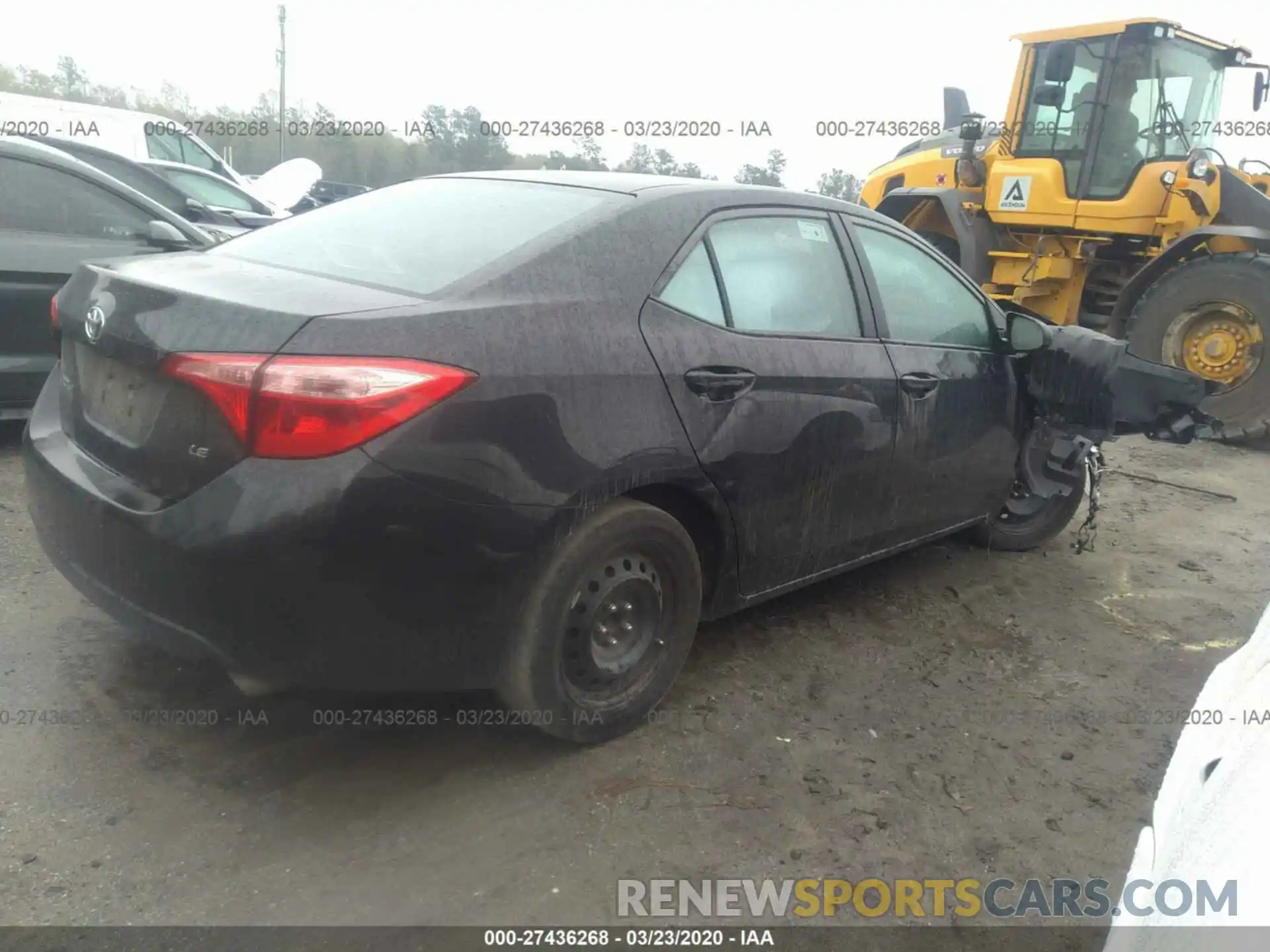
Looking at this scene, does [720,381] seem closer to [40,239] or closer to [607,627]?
[607,627]

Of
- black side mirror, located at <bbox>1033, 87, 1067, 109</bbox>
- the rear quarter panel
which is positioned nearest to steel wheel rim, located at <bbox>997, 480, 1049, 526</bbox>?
the rear quarter panel

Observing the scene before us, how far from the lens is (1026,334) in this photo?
4035 mm

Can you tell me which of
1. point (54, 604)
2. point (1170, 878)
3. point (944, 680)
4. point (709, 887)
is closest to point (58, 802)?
point (54, 604)

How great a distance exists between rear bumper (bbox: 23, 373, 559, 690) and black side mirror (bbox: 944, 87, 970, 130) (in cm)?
1055

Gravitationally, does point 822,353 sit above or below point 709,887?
above

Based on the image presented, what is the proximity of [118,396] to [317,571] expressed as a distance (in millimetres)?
755

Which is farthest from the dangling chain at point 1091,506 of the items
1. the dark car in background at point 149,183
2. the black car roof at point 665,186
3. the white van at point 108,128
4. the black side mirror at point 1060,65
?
the white van at point 108,128

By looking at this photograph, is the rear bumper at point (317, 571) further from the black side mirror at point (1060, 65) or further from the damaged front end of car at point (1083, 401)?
the black side mirror at point (1060, 65)

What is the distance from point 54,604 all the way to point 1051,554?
4.27 metres

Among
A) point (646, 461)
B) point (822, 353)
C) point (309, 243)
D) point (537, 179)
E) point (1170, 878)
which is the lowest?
point (1170, 878)

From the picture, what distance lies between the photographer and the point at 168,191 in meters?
7.85

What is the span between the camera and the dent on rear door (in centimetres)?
412

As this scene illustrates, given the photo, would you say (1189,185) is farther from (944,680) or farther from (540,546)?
(540,546)

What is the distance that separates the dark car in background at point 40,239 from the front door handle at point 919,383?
340 cm
